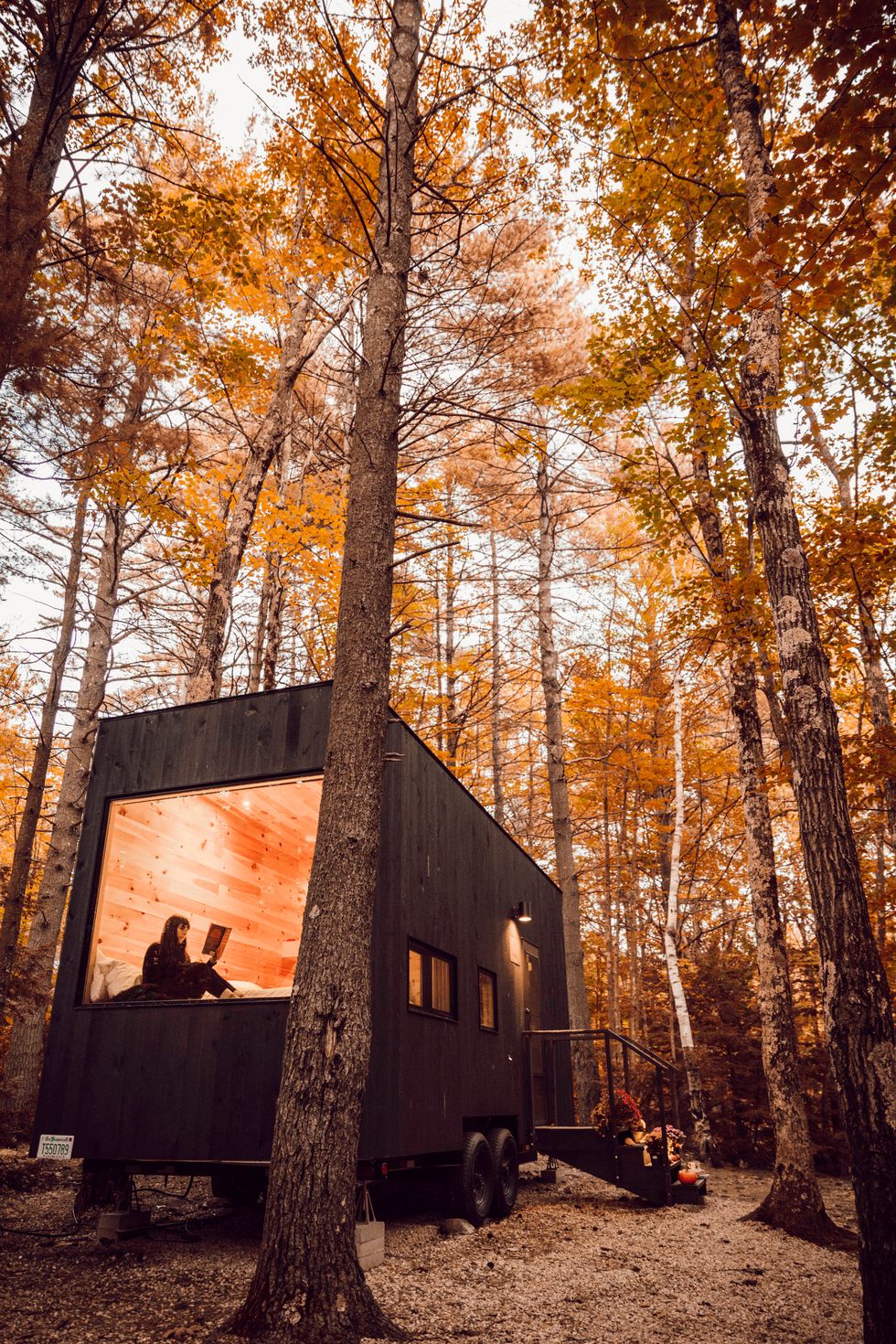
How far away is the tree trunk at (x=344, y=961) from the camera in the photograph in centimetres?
305

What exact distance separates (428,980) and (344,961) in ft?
8.37

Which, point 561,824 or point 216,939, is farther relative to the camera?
point 561,824

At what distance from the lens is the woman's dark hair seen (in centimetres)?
599

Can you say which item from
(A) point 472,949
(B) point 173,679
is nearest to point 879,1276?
(A) point 472,949

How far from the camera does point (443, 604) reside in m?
16.0

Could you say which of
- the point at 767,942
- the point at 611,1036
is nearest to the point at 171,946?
the point at 611,1036

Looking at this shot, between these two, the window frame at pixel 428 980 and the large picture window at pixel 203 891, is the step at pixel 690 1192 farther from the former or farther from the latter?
the large picture window at pixel 203 891

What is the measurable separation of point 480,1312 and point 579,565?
37.8 ft

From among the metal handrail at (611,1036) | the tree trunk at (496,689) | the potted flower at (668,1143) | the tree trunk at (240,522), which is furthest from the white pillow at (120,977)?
the tree trunk at (496,689)

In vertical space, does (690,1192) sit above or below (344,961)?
below

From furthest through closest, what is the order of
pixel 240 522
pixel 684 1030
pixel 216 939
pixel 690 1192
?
pixel 684 1030 → pixel 240 522 → pixel 690 1192 → pixel 216 939

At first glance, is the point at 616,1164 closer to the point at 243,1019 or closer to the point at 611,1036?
the point at 611,1036

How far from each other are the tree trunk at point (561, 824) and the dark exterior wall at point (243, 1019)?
193 inches

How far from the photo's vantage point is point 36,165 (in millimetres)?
4660
